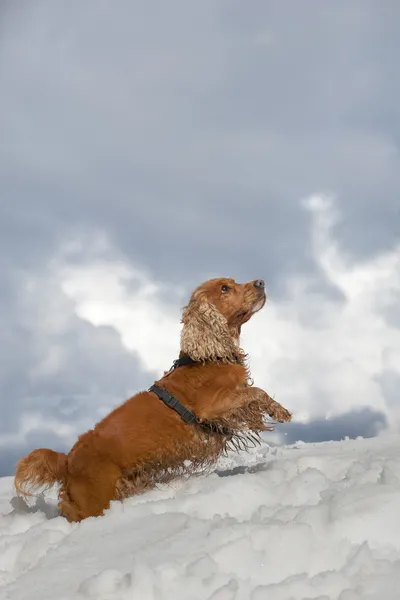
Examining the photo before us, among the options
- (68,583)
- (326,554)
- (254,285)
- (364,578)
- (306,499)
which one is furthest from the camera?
(254,285)

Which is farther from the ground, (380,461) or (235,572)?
(380,461)

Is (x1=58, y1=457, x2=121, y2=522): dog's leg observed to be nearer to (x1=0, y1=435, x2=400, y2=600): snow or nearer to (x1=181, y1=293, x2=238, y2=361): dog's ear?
(x1=0, y1=435, x2=400, y2=600): snow

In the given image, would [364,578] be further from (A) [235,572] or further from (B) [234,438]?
(B) [234,438]

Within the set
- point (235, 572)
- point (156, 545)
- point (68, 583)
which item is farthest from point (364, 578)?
point (68, 583)

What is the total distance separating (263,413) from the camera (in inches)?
170

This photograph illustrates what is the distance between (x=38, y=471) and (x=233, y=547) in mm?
2129

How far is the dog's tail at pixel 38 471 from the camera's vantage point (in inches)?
163

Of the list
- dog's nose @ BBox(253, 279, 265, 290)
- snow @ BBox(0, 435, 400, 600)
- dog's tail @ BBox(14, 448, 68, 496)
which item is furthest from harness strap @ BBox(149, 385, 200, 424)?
dog's nose @ BBox(253, 279, 265, 290)

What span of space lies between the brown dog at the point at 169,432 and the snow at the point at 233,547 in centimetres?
38

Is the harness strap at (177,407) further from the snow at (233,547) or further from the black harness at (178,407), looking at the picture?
the snow at (233,547)

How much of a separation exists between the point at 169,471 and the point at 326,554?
183 centimetres

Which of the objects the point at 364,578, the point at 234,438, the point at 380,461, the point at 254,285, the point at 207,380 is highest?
the point at 254,285

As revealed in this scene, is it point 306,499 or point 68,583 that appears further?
point 306,499

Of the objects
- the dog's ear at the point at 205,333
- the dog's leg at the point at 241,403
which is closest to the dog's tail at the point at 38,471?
the dog's leg at the point at 241,403
